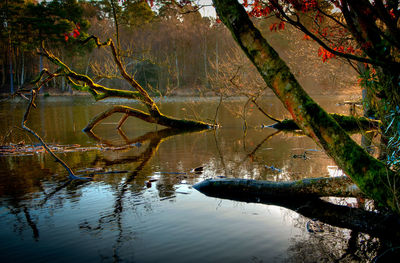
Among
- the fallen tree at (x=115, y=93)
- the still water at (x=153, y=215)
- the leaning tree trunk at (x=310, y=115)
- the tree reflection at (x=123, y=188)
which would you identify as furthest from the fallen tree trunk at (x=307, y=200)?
the fallen tree at (x=115, y=93)

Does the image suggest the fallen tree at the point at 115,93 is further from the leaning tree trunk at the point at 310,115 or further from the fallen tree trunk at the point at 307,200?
the leaning tree trunk at the point at 310,115

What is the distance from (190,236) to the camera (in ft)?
17.8

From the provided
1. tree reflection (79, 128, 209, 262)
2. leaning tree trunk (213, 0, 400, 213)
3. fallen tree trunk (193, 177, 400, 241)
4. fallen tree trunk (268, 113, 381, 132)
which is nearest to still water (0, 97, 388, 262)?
tree reflection (79, 128, 209, 262)

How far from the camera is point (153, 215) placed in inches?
246

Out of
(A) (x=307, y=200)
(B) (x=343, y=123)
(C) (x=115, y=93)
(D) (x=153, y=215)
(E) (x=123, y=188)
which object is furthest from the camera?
(C) (x=115, y=93)

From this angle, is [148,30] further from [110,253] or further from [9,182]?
[110,253]

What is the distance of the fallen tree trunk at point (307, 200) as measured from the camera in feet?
17.6

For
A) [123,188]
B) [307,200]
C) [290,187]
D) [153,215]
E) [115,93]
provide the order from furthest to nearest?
[115,93]
[123,188]
[307,200]
[290,187]
[153,215]

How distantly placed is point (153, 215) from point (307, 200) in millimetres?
2936

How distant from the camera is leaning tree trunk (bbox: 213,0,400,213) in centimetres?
418

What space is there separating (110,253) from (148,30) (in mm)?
58089

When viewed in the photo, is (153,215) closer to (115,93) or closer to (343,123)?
(115,93)

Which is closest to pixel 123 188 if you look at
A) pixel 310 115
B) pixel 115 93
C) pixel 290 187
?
pixel 290 187

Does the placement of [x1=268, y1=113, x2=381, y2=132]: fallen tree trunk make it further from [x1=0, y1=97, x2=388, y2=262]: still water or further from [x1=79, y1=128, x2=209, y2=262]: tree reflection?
[x1=79, y1=128, x2=209, y2=262]: tree reflection
